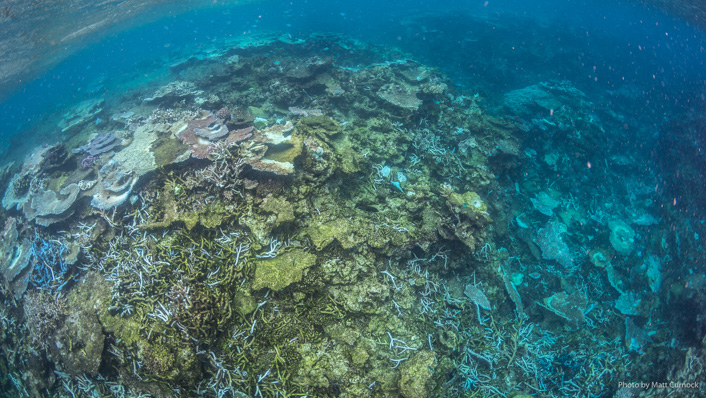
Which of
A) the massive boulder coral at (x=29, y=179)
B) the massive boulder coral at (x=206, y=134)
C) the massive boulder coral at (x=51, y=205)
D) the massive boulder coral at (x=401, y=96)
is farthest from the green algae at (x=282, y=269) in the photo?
the massive boulder coral at (x=401, y=96)

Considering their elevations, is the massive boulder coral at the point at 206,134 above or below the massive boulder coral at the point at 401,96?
above

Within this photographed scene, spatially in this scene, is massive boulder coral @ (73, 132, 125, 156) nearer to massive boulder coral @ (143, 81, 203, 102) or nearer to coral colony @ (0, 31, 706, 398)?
coral colony @ (0, 31, 706, 398)

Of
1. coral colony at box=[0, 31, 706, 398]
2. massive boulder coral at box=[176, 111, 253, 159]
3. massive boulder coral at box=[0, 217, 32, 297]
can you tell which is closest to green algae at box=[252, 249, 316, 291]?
coral colony at box=[0, 31, 706, 398]

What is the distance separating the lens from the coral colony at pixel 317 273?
3861mm

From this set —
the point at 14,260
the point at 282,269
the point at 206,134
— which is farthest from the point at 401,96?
the point at 14,260

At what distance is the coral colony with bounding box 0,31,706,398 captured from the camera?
3861 millimetres

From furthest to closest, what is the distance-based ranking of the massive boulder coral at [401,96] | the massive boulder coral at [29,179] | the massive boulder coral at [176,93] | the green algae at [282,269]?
the massive boulder coral at [176,93] < the massive boulder coral at [401,96] < the massive boulder coral at [29,179] < the green algae at [282,269]

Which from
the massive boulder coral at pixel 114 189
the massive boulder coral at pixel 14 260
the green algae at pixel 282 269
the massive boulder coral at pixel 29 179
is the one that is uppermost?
the massive boulder coral at pixel 114 189

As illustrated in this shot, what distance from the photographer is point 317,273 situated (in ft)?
14.0

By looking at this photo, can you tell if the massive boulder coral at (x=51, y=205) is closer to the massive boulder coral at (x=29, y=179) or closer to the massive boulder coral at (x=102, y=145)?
the massive boulder coral at (x=29, y=179)

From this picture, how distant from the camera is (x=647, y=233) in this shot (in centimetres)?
948

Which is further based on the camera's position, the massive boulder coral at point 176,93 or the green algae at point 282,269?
the massive boulder coral at point 176,93

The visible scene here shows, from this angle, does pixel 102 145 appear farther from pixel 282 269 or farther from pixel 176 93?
pixel 282 269

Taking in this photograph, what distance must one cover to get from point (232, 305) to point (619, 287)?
34.6 ft
